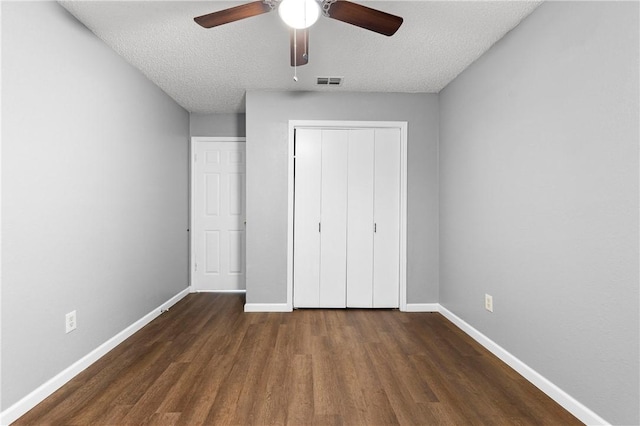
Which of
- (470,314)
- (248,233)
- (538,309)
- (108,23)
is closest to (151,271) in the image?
(248,233)

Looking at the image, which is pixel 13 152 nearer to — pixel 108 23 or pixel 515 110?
pixel 108 23

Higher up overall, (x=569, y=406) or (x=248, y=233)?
(x=248, y=233)

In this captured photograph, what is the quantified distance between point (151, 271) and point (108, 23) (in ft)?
7.06

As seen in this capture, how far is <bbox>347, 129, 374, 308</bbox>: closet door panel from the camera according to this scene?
3.39 m

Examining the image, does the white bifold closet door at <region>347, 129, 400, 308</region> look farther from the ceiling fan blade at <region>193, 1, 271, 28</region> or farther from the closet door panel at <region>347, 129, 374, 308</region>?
the ceiling fan blade at <region>193, 1, 271, 28</region>

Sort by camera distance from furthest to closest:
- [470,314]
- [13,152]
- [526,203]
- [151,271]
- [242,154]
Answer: [242,154], [151,271], [470,314], [526,203], [13,152]

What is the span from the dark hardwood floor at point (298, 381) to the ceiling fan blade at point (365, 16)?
211 centimetres

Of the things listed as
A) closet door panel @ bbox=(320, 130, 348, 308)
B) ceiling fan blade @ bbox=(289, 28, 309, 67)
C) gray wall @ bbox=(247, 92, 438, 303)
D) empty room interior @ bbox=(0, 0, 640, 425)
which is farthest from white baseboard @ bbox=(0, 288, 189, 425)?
ceiling fan blade @ bbox=(289, 28, 309, 67)

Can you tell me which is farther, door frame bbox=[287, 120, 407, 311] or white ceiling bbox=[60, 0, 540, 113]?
door frame bbox=[287, 120, 407, 311]

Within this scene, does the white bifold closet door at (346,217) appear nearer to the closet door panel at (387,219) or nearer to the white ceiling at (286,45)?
the closet door panel at (387,219)

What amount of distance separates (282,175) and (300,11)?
1.89 metres

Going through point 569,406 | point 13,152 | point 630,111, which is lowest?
point 569,406

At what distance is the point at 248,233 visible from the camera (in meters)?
3.33

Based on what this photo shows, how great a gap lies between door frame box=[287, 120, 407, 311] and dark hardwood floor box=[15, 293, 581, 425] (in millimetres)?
495
